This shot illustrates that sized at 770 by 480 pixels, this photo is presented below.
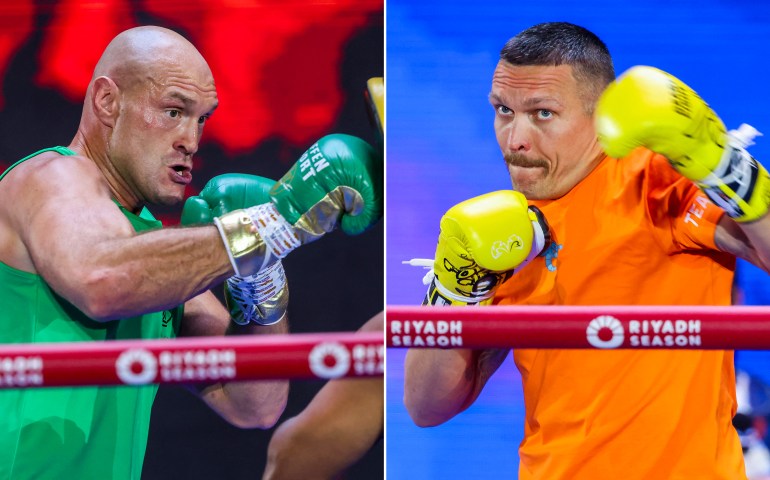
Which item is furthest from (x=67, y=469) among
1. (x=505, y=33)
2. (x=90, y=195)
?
(x=505, y=33)

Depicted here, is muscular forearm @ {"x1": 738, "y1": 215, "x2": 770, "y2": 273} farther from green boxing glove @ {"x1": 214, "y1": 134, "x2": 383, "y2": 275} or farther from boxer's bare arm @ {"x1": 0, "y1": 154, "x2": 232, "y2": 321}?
boxer's bare arm @ {"x1": 0, "y1": 154, "x2": 232, "y2": 321}

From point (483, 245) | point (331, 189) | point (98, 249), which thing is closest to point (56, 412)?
point (98, 249)

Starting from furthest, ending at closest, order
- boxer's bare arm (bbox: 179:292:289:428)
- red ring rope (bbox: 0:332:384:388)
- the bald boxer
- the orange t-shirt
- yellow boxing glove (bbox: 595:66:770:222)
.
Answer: boxer's bare arm (bbox: 179:292:289:428)
the orange t-shirt
the bald boxer
yellow boxing glove (bbox: 595:66:770:222)
red ring rope (bbox: 0:332:384:388)

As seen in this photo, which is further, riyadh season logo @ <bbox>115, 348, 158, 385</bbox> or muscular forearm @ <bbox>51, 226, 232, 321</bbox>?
muscular forearm @ <bbox>51, 226, 232, 321</bbox>

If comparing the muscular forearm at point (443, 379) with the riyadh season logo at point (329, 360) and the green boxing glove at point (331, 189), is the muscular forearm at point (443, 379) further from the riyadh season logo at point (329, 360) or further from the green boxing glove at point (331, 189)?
the riyadh season logo at point (329, 360)

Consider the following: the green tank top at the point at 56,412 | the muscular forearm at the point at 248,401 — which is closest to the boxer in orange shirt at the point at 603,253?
the muscular forearm at the point at 248,401

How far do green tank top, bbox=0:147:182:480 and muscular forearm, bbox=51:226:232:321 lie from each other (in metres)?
0.19

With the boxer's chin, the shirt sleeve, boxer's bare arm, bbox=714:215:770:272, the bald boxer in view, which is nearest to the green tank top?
the bald boxer

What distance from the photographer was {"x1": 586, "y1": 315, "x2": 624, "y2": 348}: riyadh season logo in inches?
54.1

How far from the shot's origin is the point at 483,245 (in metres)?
1.75

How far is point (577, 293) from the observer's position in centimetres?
194

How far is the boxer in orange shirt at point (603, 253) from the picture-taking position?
1.62 m

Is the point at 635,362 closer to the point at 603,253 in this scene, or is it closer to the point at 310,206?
the point at 603,253

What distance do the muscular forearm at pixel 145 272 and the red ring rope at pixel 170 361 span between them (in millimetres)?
311
